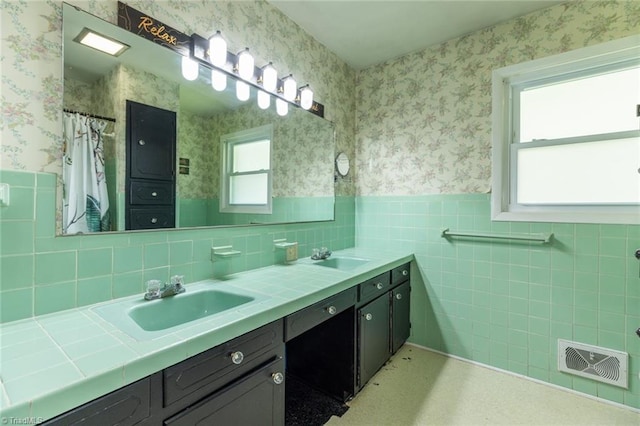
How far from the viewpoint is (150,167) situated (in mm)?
1395

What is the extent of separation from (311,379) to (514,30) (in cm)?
281

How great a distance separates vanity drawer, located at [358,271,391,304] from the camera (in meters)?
1.82

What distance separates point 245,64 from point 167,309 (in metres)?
1.42

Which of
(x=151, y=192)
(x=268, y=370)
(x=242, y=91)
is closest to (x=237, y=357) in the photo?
(x=268, y=370)

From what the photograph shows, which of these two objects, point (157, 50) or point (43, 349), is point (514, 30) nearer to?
point (157, 50)

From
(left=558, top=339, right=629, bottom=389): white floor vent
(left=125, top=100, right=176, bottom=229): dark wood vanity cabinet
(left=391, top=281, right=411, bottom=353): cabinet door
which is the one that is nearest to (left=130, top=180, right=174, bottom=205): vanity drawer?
(left=125, top=100, right=176, bottom=229): dark wood vanity cabinet

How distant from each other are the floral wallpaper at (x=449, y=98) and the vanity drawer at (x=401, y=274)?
0.65 meters

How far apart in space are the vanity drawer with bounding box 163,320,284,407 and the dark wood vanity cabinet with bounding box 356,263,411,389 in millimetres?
758

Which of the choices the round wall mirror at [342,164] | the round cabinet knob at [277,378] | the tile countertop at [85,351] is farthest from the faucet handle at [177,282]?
the round wall mirror at [342,164]

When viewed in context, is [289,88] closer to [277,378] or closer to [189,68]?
[189,68]

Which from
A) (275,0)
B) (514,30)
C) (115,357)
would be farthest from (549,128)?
(115,357)

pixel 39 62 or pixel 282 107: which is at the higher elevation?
pixel 282 107

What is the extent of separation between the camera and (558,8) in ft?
6.33

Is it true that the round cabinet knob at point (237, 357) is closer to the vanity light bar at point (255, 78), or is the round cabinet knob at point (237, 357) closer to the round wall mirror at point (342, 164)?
the vanity light bar at point (255, 78)
